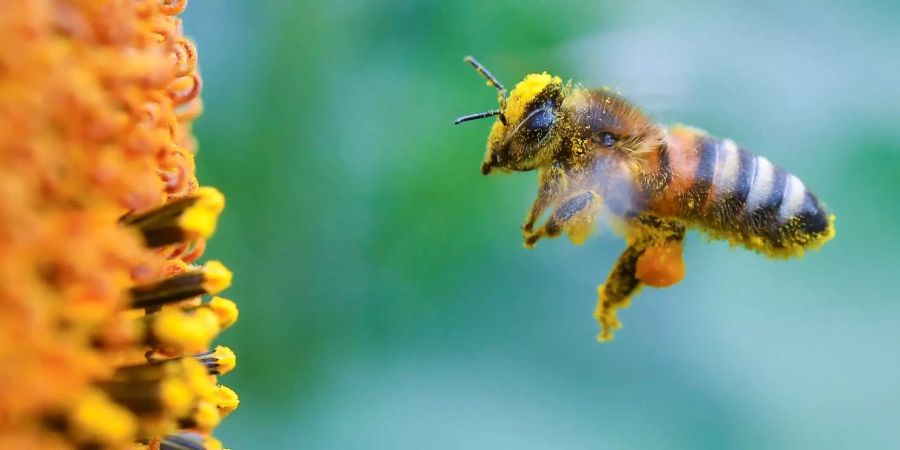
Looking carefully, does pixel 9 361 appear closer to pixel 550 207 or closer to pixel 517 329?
pixel 550 207

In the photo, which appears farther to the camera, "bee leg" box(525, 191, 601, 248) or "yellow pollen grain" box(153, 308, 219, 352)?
"bee leg" box(525, 191, 601, 248)

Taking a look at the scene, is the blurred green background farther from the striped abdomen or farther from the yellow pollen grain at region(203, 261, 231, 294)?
the yellow pollen grain at region(203, 261, 231, 294)

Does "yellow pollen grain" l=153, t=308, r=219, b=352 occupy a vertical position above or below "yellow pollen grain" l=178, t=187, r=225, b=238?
below

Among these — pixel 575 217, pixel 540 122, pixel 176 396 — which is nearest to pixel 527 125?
pixel 540 122

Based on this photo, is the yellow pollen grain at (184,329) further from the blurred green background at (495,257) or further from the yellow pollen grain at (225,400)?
the blurred green background at (495,257)

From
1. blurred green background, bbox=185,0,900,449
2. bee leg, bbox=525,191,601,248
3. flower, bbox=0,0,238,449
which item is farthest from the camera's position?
blurred green background, bbox=185,0,900,449

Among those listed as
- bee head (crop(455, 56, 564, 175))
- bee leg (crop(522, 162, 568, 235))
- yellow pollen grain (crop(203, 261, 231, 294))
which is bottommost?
yellow pollen grain (crop(203, 261, 231, 294))

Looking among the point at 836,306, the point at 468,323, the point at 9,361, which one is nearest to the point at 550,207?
the point at 468,323

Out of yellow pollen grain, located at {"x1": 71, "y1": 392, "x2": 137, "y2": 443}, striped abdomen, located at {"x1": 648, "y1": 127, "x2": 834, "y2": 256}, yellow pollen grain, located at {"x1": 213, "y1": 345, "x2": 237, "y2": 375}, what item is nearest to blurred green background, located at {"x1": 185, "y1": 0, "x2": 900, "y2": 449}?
striped abdomen, located at {"x1": 648, "y1": 127, "x2": 834, "y2": 256}

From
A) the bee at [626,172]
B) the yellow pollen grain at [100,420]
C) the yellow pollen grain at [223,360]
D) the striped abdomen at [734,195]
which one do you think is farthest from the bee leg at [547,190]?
the yellow pollen grain at [100,420]
